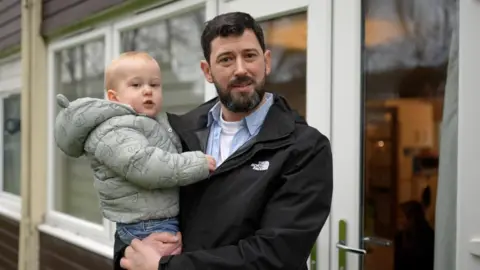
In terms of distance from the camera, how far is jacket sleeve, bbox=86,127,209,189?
1.36 meters

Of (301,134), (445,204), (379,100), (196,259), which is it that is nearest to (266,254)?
(196,259)

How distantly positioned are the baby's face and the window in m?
1.51

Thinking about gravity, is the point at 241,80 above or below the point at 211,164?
above

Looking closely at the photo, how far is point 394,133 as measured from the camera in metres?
2.06

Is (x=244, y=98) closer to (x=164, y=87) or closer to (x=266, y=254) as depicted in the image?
(x=266, y=254)

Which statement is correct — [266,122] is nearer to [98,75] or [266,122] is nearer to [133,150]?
[133,150]

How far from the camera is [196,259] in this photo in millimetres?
1300

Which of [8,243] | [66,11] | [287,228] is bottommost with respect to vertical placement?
[8,243]

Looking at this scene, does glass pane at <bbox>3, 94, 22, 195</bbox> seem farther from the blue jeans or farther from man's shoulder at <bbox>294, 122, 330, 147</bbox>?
man's shoulder at <bbox>294, 122, 330, 147</bbox>

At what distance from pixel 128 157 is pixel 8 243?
179 inches

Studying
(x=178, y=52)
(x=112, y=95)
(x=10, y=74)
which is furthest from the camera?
(x=10, y=74)

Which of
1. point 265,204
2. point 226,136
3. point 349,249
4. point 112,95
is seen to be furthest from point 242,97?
point 349,249

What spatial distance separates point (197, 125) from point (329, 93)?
0.82 m

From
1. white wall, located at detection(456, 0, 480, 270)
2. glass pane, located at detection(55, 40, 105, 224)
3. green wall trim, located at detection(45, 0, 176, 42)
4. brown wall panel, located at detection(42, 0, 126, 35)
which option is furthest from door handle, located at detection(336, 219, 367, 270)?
glass pane, located at detection(55, 40, 105, 224)
